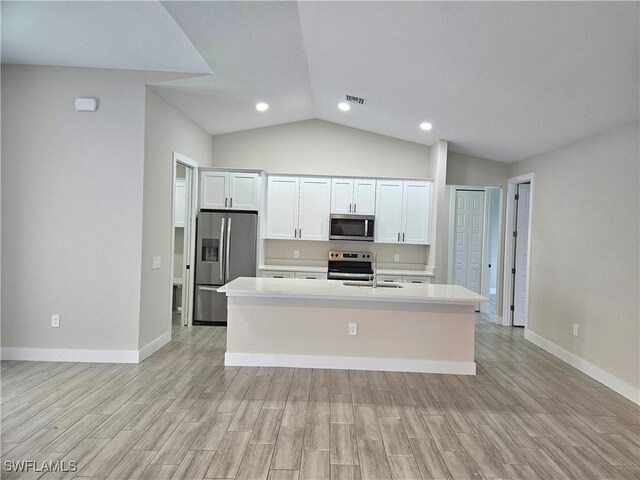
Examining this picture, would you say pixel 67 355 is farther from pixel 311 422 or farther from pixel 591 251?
pixel 591 251

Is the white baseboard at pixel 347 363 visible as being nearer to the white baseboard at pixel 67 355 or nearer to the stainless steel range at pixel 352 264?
the white baseboard at pixel 67 355

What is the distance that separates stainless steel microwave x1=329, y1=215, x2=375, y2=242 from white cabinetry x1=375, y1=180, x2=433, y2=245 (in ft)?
0.62

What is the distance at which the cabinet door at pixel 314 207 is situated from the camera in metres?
6.16

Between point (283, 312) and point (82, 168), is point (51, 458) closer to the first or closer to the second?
point (283, 312)

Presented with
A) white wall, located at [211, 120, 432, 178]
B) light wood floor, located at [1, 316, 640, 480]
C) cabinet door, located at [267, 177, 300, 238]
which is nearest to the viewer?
light wood floor, located at [1, 316, 640, 480]

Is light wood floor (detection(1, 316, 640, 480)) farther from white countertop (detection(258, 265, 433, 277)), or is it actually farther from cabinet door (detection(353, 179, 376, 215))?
cabinet door (detection(353, 179, 376, 215))

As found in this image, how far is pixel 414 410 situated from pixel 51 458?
2492mm

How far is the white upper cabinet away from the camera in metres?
5.91

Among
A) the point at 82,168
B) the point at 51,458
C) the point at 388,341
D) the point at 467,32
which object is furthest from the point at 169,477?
the point at 467,32

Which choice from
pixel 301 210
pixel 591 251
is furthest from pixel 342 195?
pixel 591 251

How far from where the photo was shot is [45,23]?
321 centimetres

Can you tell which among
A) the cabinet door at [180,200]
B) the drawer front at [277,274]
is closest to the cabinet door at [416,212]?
the drawer front at [277,274]

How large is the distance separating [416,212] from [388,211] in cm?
43

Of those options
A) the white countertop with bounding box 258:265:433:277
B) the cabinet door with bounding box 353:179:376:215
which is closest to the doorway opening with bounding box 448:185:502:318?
the white countertop with bounding box 258:265:433:277
